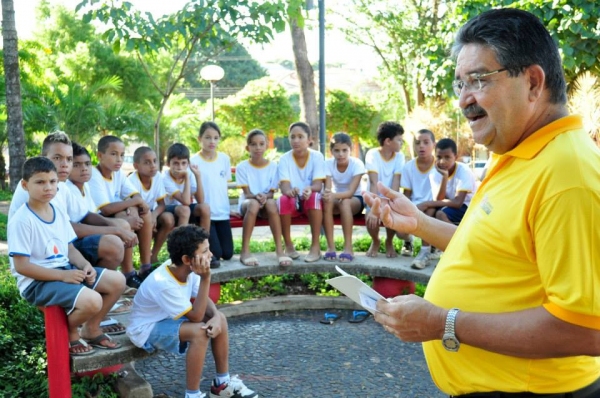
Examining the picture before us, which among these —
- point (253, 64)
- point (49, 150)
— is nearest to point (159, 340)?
point (49, 150)

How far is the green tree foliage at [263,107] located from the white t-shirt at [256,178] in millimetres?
22643

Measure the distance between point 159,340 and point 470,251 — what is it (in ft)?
9.50

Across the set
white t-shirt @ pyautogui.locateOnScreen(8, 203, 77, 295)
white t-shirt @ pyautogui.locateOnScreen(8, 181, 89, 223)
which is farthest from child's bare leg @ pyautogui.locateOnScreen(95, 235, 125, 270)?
white t-shirt @ pyautogui.locateOnScreen(8, 203, 77, 295)

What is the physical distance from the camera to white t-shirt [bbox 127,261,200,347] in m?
4.24

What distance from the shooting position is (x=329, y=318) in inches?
247

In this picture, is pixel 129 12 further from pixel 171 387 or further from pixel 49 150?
pixel 171 387

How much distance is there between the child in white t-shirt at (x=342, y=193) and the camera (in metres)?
6.79

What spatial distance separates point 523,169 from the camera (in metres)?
1.72

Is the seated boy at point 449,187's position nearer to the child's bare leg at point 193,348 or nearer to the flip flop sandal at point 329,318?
the flip flop sandal at point 329,318

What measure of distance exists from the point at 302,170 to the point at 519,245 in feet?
18.2

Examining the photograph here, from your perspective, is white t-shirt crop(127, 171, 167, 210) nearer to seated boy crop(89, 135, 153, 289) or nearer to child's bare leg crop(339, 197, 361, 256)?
seated boy crop(89, 135, 153, 289)

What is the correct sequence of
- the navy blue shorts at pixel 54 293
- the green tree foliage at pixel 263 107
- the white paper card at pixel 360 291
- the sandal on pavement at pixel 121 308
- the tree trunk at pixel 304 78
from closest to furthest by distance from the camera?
the white paper card at pixel 360 291 < the navy blue shorts at pixel 54 293 < the sandal on pavement at pixel 121 308 < the tree trunk at pixel 304 78 < the green tree foliage at pixel 263 107

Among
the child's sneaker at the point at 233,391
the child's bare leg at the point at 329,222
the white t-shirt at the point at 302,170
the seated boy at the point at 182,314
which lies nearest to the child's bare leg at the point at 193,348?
the seated boy at the point at 182,314

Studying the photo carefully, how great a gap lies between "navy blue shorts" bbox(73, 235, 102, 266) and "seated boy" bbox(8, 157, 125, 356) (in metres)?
0.37
